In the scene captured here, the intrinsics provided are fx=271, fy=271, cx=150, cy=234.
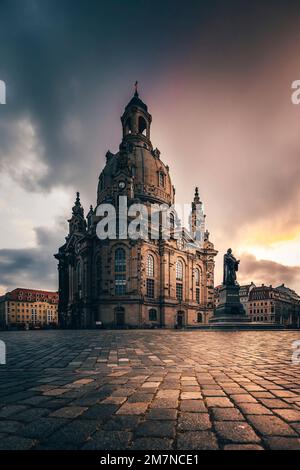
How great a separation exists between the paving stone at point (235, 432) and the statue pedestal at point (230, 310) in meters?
27.0

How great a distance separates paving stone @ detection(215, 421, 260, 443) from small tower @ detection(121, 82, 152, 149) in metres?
60.8

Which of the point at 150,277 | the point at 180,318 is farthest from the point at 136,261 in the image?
the point at 180,318

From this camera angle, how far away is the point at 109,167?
57.0 metres

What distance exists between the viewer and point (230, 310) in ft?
96.3

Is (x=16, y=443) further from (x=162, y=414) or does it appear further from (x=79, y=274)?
(x=79, y=274)

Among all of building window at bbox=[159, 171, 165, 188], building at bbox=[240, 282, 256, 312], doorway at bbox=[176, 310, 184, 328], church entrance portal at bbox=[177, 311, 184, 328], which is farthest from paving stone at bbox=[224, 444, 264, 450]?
building at bbox=[240, 282, 256, 312]

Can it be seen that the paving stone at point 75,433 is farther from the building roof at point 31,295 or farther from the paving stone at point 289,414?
the building roof at point 31,295

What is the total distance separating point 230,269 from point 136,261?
605 inches

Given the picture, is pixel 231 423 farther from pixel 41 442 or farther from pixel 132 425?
pixel 41 442

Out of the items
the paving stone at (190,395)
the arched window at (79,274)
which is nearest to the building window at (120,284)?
the arched window at (79,274)

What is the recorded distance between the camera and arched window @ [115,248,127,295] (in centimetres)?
4178

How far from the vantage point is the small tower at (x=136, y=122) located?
196 ft

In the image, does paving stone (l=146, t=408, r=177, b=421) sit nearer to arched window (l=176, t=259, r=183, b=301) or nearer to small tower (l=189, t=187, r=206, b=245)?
arched window (l=176, t=259, r=183, b=301)

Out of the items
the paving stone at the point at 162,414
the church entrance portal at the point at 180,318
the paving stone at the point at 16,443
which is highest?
the paving stone at the point at 16,443
